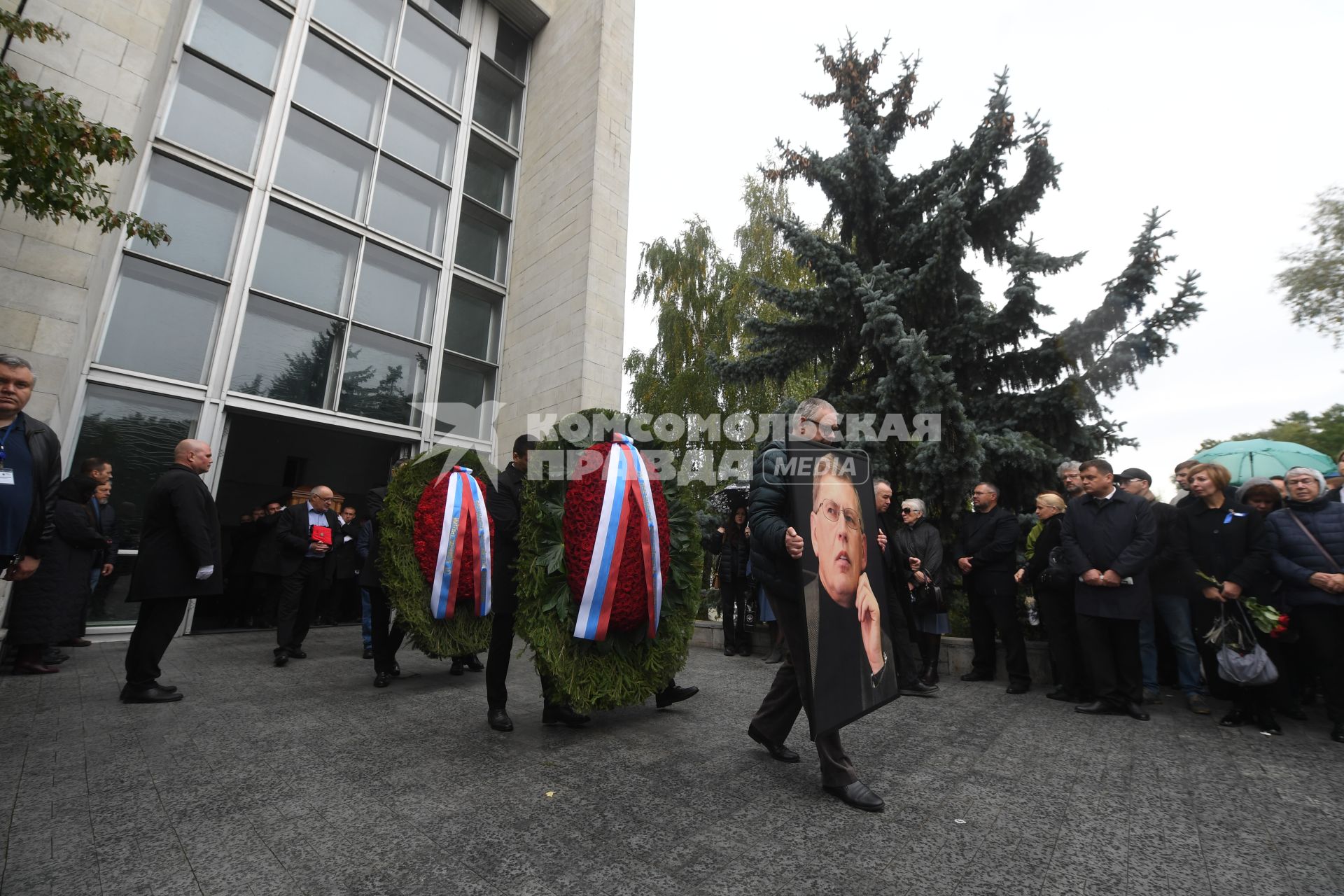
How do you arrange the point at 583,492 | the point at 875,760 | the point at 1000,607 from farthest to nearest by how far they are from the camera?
the point at 1000,607 < the point at 583,492 < the point at 875,760

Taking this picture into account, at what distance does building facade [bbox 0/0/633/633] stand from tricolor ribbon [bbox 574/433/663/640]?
20.7 feet

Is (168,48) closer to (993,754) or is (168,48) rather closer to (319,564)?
(319,564)

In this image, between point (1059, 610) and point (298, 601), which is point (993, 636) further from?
point (298, 601)

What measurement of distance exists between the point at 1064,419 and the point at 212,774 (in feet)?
29.5

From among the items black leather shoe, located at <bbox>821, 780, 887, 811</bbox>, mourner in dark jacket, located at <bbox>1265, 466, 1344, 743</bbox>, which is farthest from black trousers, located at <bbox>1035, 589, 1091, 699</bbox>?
black leather shoe, located at <bbox>821, 780, 887, 811</bbox>

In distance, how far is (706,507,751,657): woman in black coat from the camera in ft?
23.6

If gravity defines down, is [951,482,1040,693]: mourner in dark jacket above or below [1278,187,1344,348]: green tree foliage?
below

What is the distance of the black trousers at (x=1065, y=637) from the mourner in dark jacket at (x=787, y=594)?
332 centimetres

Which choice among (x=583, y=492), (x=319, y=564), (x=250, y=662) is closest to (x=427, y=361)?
(x=319, y=564)

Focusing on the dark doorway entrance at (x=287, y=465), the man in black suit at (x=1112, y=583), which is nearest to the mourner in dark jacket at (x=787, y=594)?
the man in black suit at (x=1112, y=583)

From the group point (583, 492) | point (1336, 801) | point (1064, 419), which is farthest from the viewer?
point (1064, 419)

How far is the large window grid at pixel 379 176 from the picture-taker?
8188 millimetres

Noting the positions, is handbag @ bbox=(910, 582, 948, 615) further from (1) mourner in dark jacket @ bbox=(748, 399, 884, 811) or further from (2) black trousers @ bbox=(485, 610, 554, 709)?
(2) black trousers @ bbox=(485, 610, 554, 709)

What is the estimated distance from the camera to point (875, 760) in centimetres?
335
